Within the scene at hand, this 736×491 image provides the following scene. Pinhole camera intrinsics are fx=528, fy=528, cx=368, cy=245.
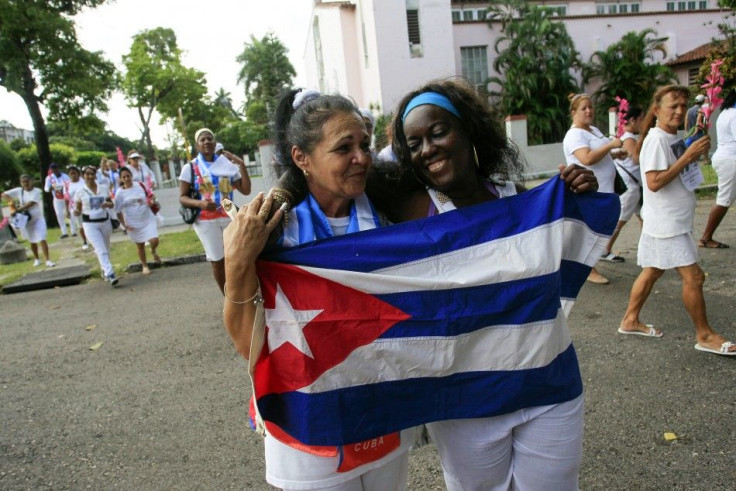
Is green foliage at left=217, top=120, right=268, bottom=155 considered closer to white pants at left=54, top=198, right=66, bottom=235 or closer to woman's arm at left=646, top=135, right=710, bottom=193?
white pants at left=54, top=198, right=66, bottom=235

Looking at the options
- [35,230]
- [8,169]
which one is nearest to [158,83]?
[8,169]

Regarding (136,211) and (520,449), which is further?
(136,211)

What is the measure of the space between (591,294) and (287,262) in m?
4.43

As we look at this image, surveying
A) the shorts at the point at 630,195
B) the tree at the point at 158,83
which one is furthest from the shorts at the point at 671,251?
the tree at the point at 158,83

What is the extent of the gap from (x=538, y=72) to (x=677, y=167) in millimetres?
18994

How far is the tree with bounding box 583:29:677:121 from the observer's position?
20.9 metres

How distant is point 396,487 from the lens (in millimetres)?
1847

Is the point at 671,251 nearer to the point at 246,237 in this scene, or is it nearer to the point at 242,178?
the point at 246,237

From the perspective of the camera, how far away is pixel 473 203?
1950 millimetres

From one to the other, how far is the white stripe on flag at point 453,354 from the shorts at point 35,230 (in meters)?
10.6

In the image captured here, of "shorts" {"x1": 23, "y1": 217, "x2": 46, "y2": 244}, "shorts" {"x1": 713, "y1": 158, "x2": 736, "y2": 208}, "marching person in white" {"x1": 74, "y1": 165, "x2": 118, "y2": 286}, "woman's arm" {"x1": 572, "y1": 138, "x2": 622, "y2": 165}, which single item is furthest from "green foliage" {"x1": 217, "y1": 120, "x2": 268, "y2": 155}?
"woman's arm" {"x1": 572, "y1": 138, "x2": 622, "y2": 165}

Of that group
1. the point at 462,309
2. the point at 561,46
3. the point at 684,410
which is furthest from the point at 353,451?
the point at 561,46

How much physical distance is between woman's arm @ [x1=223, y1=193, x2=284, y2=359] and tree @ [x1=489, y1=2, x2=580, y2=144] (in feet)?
66.2

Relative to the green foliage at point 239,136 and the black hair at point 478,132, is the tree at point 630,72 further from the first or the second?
the green foliage at point 239,136
